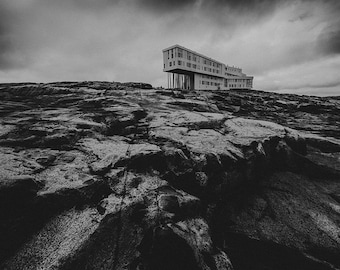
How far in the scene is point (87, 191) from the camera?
22.3 ft

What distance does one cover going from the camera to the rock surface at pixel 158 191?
5727 millimetres

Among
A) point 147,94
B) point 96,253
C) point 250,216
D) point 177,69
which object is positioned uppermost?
point 177,69

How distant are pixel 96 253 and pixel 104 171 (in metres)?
3.15

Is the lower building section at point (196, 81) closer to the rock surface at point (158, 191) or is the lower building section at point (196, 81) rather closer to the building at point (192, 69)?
the building at point (192, 69)

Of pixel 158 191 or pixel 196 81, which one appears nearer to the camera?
pixel 158 191

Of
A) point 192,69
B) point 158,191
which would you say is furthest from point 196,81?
point 158,191

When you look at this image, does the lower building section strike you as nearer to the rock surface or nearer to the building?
the building

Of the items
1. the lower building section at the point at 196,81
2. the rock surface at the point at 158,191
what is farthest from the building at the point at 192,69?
the rock surface at the point at 158,191

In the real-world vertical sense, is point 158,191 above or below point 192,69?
below

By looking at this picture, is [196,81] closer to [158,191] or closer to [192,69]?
[192,69]

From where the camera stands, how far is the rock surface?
18.8 feet

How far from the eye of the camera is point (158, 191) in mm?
7559

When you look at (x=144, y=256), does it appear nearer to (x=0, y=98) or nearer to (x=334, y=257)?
(x=334, y=257)

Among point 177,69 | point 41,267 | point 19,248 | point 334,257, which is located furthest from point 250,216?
point 177,69
